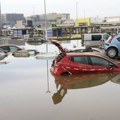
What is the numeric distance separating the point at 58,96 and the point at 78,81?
2.65 meters

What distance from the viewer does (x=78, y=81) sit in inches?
575

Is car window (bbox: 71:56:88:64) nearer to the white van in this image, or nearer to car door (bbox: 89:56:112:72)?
car door (bbox: 89:56:112:72)

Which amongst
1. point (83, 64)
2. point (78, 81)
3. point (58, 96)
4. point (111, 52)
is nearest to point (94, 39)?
point (111, 52)

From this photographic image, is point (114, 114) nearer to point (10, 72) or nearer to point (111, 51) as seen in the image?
point (10, 72)

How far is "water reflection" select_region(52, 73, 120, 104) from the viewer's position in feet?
44.1

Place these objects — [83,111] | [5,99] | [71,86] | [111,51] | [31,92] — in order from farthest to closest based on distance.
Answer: [111,51] → [71,86] → [31,92] → [5,99] → [83,111]

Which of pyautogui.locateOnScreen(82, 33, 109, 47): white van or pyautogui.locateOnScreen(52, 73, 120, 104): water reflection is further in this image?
pyautogui.locateOnScreen(82, 33, 109, 47): white van

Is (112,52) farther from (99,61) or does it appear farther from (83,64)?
(83,64)

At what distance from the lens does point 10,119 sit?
9.30 metres

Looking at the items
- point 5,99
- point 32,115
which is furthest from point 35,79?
point 32,115

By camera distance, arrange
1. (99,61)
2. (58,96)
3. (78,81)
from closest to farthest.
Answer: (58,96) < (78,81) < (99,61)

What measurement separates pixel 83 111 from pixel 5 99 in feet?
10.6

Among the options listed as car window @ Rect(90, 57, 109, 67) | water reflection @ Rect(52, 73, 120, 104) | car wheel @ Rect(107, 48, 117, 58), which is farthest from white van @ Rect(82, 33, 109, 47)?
water reflection @ Rect(52, 73, 120, 104)

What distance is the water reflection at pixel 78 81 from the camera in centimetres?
1344
